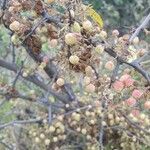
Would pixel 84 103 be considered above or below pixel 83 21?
below

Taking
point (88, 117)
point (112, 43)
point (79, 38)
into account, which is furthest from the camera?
point (88, 117)

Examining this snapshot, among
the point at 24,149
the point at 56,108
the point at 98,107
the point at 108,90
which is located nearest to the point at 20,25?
the point at 108,90

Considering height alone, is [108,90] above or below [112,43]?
below

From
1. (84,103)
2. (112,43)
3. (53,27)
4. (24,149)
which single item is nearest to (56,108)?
(84,103)

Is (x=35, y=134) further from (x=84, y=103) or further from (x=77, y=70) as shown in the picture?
(x=77, y=70)

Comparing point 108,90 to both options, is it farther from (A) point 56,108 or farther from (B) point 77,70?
(A) point 56,108

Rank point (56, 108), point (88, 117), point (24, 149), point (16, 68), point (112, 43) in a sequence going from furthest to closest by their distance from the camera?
point (24, 149) < point (56, 108) < point (88, 117) < point (16, 68) < point (112, 43)

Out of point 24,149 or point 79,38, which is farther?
point 24,149

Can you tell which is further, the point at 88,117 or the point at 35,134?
the point at 35,134

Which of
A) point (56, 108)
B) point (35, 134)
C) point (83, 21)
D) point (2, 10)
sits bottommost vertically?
point (35, 134)
